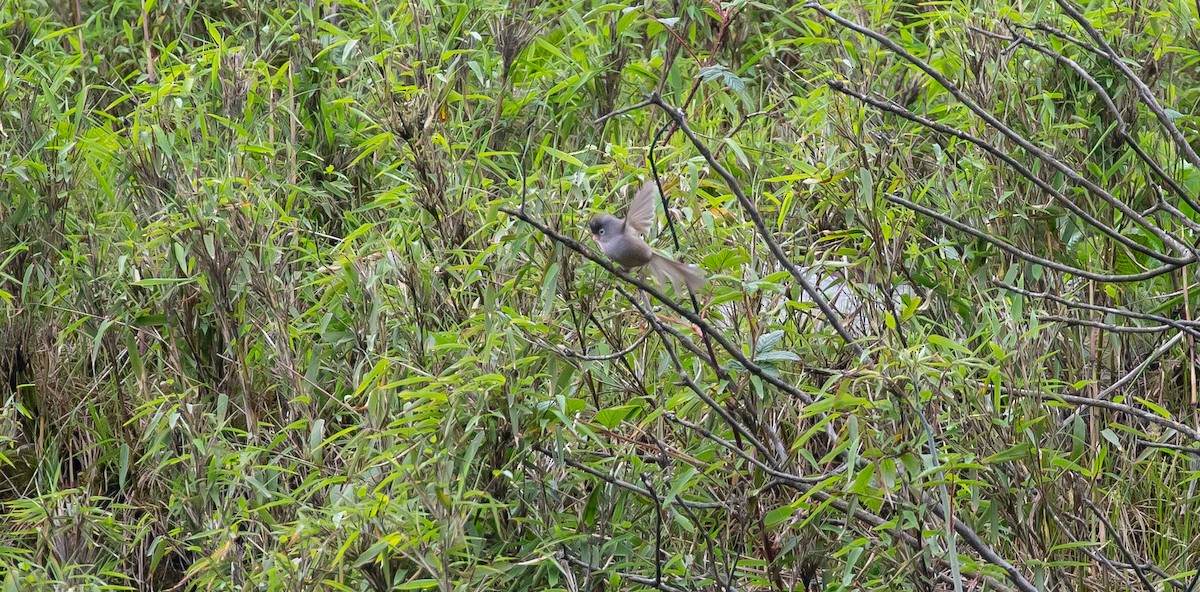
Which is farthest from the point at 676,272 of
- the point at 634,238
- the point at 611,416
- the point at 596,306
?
the point at 611,416

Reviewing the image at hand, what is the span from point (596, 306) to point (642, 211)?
25 centimetres

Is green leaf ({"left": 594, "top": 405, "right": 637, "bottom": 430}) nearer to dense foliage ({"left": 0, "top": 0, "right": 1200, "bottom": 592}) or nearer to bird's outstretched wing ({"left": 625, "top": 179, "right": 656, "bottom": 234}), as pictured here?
dense foliage ({"left": 0, "top": 0, "right": 1200, "bottom": 592})

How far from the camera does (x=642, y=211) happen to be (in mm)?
3121

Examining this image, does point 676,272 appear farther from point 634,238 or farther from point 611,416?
point 611,416

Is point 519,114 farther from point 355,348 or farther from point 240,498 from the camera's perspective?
point 240,498

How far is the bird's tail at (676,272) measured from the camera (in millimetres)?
3000

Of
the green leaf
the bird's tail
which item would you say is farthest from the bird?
the green leaf

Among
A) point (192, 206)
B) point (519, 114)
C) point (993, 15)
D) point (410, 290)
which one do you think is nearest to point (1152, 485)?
point (993, 15)

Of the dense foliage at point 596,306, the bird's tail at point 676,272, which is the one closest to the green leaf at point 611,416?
the dense foliage at point 596,306

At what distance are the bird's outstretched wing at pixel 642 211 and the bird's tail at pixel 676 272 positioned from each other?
0.08 meters

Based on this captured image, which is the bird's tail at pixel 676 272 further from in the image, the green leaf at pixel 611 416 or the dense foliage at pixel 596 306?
the green leaf at pixel 611 416

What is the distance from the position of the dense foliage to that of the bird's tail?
6 centimetres

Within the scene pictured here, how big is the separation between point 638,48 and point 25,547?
2536 mm

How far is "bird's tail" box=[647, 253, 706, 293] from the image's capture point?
3.00 m
